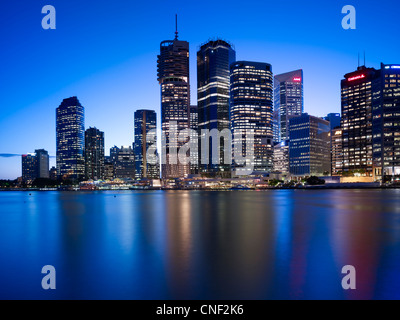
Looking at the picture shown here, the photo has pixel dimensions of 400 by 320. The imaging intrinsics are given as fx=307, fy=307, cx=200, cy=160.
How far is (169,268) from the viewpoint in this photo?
17.5 m

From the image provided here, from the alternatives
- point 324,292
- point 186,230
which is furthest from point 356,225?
point 324,292

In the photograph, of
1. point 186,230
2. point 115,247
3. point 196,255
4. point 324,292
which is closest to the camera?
point 324,292

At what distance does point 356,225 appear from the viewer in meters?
34.8

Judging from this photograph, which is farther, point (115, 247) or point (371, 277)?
point (115, 247)

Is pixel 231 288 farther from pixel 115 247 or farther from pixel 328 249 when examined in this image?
pixel 115 247

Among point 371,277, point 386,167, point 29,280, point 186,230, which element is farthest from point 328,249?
point 386,167

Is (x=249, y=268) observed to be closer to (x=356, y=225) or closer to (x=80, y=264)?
(x=80, y=264)

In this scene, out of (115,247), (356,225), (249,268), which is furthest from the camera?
(356,225)
